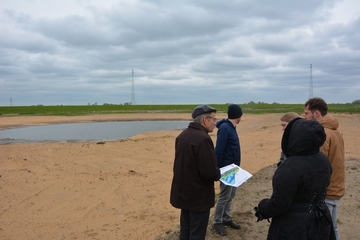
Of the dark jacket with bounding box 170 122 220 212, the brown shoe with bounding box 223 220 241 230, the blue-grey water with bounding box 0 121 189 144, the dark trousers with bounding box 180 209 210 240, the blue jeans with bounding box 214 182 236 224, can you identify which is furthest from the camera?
the blue-grey water with bounding box 0 121 189 144

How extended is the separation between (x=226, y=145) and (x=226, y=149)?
0.18 feet

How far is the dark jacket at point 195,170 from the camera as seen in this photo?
11.0 feet

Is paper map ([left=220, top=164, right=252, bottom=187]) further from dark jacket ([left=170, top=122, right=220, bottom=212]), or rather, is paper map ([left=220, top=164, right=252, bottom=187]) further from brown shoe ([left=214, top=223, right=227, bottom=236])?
brown shoe ([left=214, top=223, right=227, bottom=236])

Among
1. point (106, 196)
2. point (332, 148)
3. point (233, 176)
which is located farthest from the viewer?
point (106, 196)

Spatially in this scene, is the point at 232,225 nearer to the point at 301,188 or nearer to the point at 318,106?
the point at 318,106

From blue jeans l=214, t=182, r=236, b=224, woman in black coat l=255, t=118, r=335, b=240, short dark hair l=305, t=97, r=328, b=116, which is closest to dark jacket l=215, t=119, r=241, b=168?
blue jeans l=214, t=182, r=236, b=224

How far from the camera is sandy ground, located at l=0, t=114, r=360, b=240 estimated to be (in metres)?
5.61

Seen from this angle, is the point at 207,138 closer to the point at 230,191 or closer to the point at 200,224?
the point at 200,224

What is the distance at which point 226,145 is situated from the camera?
15.1 ft

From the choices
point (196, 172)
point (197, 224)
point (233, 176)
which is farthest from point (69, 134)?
point (196, 172)

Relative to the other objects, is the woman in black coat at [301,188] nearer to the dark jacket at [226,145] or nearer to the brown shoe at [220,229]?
the dark jacket at [226,145]

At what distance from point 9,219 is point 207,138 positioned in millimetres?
4912

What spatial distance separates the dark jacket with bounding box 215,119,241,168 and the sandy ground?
111cm

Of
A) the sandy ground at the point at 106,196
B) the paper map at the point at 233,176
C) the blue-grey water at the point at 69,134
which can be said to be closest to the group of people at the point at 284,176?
the paper map at the point at 233,176
